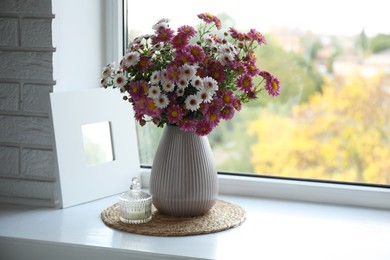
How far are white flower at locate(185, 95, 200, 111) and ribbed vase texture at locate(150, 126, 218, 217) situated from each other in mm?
117

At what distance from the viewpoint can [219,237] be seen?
165 cm

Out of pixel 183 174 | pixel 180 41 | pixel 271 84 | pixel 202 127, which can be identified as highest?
pixel 180 41

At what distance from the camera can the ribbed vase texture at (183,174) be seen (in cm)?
174

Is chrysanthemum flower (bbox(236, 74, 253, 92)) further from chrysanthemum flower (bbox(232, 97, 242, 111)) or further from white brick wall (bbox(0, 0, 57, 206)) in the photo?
white brick wall (bbox(0, 0, 57, 206))

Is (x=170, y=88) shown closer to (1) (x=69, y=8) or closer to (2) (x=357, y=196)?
(1) (x=69, y=8)

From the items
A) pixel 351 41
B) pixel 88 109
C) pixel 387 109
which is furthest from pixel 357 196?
pixel 88 109

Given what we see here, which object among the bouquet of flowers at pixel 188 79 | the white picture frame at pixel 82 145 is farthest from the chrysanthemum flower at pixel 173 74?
the white picture frame at pixel 82 145

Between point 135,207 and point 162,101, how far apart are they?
0.27m

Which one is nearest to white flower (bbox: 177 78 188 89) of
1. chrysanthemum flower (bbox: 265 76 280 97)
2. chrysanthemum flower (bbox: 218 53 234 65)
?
chrysanthemum flower (bbox: 218 53 234 65)

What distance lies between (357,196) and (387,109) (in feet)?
0.84

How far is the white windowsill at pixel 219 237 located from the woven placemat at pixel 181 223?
0.02 metres

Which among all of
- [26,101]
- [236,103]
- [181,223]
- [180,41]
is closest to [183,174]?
[181,223]

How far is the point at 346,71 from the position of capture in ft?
6.55

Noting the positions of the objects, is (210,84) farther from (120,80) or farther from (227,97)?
(120,80)
